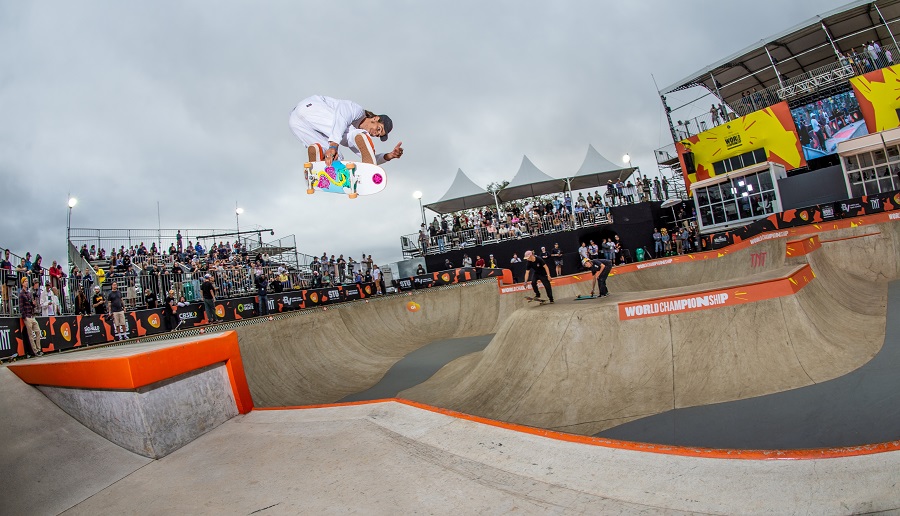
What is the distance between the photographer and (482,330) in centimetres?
1703

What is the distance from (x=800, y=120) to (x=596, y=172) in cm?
1147

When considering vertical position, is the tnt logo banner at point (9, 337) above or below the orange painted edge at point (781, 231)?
above

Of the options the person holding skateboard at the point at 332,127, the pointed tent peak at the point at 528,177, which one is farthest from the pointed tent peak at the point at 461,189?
the person holding skateboard at the point at 332,127

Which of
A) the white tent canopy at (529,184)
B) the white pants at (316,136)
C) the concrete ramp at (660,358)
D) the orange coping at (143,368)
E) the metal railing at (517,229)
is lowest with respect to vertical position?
the concrete ramp at (660,358)

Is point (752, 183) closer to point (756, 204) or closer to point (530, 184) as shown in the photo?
point (756, 204)

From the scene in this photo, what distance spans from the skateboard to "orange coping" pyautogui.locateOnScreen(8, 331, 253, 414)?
7.70 metres

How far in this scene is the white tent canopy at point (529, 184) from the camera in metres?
29.8

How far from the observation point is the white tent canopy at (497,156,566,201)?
2981 cm

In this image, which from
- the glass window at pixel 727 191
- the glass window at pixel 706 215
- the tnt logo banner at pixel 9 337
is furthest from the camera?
the glass window at pixel 706 215

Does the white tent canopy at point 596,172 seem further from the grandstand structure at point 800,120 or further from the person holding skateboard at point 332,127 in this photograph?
the person holding skateboard at point 332,127

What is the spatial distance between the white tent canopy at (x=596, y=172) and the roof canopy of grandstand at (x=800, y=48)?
19.1ft

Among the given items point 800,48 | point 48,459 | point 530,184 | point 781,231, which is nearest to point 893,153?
point 800,48

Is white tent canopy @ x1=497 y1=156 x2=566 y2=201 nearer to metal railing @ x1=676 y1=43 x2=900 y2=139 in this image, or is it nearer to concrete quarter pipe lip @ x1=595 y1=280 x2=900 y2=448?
metal railing @ x1=676 y1=43 x2=900 y2=139

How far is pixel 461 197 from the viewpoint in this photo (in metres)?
30.9
